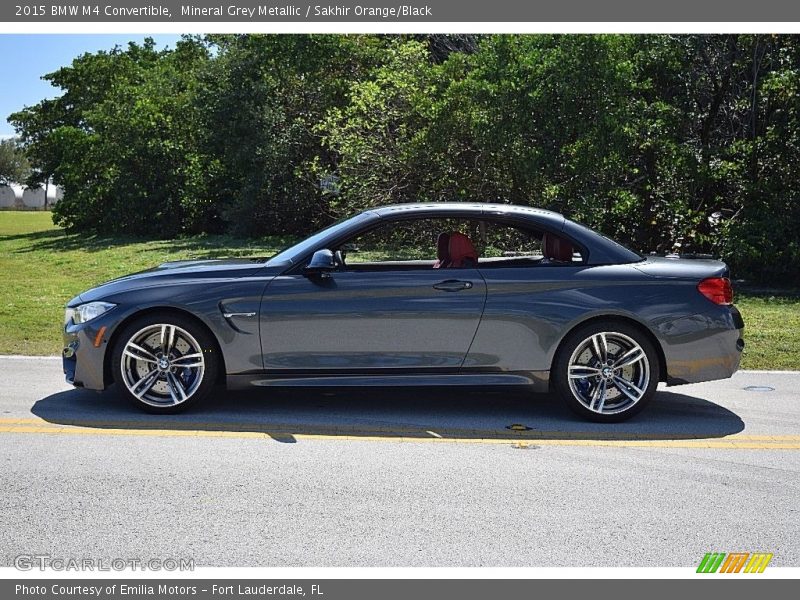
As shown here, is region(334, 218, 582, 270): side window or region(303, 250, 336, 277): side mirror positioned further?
region(334, 218, 582, 270): side window

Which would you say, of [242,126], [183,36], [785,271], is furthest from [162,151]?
[785,271]

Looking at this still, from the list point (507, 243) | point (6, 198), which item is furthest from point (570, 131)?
point (6, 198)

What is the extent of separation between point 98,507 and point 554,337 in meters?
3.42

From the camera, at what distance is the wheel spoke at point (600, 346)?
23.2 feet

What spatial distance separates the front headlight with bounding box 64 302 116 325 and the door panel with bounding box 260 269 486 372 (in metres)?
1.15

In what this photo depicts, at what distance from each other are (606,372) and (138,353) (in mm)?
3364

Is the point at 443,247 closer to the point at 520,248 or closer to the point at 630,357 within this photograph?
the point at 520,248

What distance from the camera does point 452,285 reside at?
23.2 ft

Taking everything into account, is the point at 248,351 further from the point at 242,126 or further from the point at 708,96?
the point at 242,126

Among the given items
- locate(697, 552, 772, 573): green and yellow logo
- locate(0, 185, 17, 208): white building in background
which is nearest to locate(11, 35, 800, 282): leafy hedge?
locate(697, 552, 772, 573): green and yellow logo

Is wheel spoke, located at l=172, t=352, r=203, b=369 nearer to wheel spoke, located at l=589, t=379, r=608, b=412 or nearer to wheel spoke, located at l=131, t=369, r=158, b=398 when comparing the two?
wheel spoke, located at l=131, t=369, r=158, b=398

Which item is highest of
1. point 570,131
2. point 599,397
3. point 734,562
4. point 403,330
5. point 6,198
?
point 6,198

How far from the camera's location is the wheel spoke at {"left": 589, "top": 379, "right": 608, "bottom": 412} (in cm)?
711

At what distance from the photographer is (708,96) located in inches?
742
